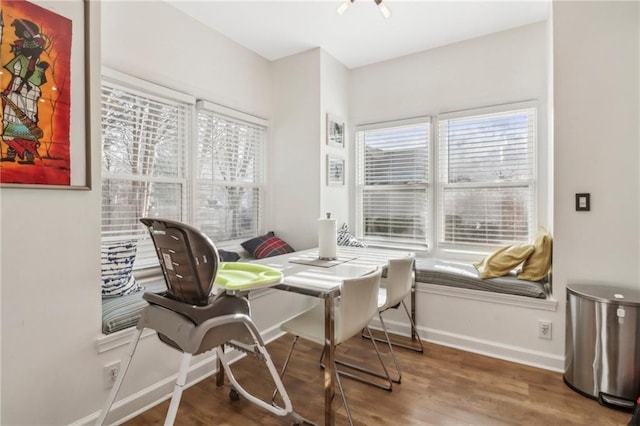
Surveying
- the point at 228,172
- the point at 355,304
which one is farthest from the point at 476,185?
the point at 228,172

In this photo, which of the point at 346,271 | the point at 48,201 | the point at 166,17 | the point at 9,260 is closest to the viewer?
the point at 9,260

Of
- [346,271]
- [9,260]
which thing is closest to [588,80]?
[346,271]

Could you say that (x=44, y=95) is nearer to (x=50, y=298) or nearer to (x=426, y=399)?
(x=50, y=298)

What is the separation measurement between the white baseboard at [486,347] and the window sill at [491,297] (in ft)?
1.09

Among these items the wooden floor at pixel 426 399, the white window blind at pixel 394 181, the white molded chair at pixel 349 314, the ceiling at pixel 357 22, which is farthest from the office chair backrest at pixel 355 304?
the ceiling at pixel 357 22

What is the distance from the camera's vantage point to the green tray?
1476mm

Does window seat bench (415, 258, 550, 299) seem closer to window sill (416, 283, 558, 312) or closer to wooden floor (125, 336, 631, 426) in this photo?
window sill (416, 283, 558, 312)

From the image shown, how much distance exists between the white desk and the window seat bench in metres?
0.42

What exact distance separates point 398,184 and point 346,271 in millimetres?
1936

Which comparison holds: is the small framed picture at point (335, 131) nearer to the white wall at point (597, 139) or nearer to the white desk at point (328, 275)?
the white desk at point (328, 275)

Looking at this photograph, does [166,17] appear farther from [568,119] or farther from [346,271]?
[568,119]

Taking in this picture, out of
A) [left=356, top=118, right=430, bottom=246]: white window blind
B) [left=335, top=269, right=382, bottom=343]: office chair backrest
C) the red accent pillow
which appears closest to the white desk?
[left=335, top=269, right=382, bottom=343]: office chair backrest

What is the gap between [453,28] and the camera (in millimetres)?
2990

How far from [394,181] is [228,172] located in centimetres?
183
